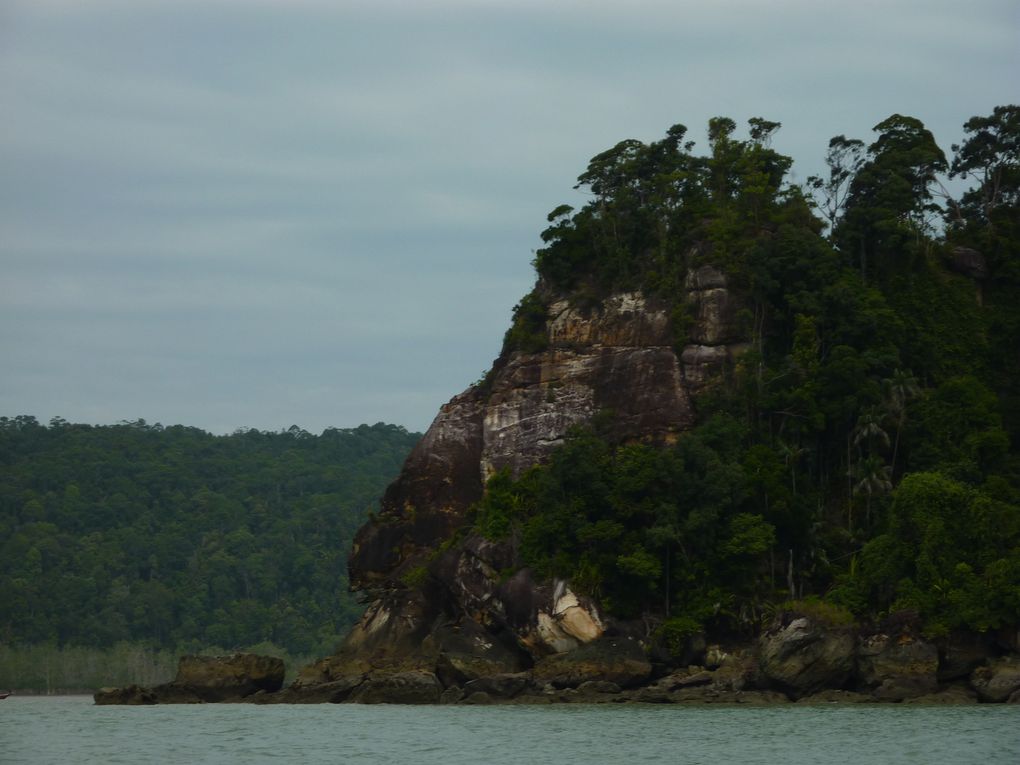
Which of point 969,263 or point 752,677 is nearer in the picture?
point 752,677

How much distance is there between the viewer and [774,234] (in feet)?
228

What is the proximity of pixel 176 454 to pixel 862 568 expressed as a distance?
340ft

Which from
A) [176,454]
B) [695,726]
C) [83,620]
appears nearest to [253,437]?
[176,454]

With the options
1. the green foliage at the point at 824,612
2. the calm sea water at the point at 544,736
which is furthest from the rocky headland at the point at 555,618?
the calm sea water at the point at 544,736

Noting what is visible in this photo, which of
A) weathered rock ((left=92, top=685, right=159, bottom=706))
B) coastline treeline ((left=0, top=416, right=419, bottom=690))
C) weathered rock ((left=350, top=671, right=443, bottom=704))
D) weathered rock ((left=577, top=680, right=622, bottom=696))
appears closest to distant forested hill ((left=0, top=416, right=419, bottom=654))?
coastline treeline ((left=0, top=416, right=419, bottom=690))

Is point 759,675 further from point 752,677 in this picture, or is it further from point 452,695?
point 452,695

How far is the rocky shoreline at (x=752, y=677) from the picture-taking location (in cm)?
5141

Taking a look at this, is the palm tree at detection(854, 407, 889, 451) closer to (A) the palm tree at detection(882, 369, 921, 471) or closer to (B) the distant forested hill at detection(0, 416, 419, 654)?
(A) the palm tree at detection(882, 369, 921, 471)

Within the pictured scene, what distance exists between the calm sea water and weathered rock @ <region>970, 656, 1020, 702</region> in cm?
188

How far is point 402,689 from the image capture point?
58.8 meters

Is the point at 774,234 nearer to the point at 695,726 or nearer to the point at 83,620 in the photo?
the point at 695,726

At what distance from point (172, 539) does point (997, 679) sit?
309 ft

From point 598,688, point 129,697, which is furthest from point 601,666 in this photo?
point 129,697

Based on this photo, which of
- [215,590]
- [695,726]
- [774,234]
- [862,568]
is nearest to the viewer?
[695,726]
